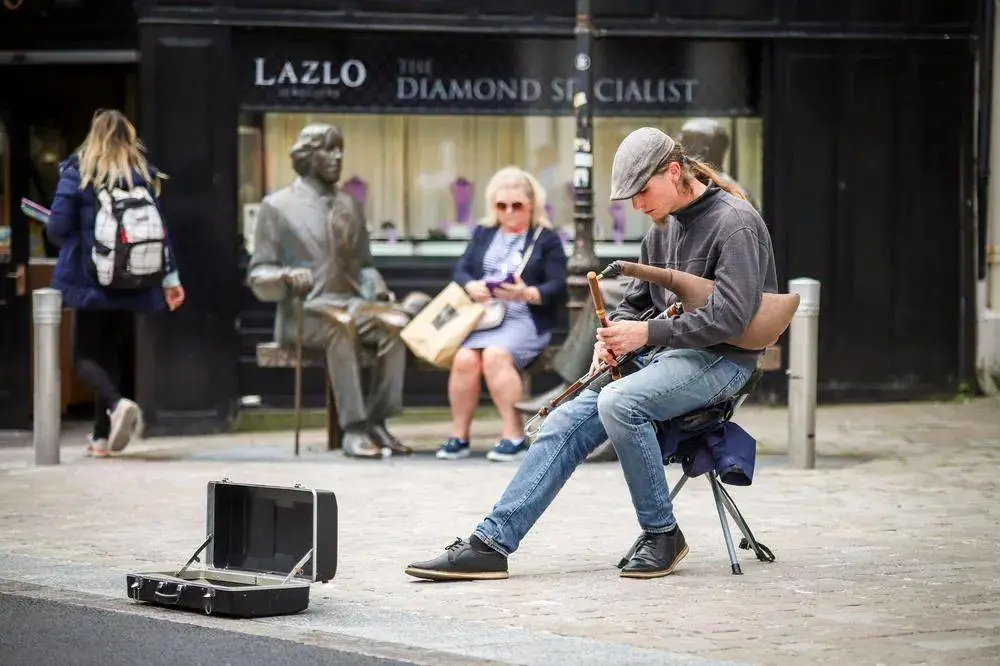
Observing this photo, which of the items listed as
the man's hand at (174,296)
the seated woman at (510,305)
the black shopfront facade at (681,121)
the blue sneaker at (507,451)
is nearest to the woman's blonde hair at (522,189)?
the seated woman at (510,305)

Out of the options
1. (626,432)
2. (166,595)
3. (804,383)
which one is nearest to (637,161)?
(626,432)

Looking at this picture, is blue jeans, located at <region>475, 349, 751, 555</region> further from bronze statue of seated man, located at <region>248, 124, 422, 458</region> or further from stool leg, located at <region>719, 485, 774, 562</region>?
bronze statue of seated man, located at <region>248, 124, 422, 458</region>

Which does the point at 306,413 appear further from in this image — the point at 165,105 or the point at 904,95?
the point at 904,95

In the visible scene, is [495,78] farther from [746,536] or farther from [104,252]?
[746,536]

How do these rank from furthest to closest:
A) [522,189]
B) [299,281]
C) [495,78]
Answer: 1. [495,78]
2. [522,189]
3. [299,281]

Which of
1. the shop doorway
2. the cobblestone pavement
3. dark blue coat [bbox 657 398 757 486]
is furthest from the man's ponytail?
the shop doorway

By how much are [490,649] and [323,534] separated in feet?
2.87

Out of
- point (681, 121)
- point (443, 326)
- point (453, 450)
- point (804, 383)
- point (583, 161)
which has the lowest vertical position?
point (453, 450)

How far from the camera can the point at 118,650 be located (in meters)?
6.02

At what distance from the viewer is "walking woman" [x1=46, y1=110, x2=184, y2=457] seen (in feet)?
37.3

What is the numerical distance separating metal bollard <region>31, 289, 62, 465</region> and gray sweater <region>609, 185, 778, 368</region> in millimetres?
4619

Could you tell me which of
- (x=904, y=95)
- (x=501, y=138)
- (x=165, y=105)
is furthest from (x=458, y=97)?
(x=904, y=95)

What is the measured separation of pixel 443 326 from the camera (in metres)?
11.4

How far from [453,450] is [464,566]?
13.8 feet
